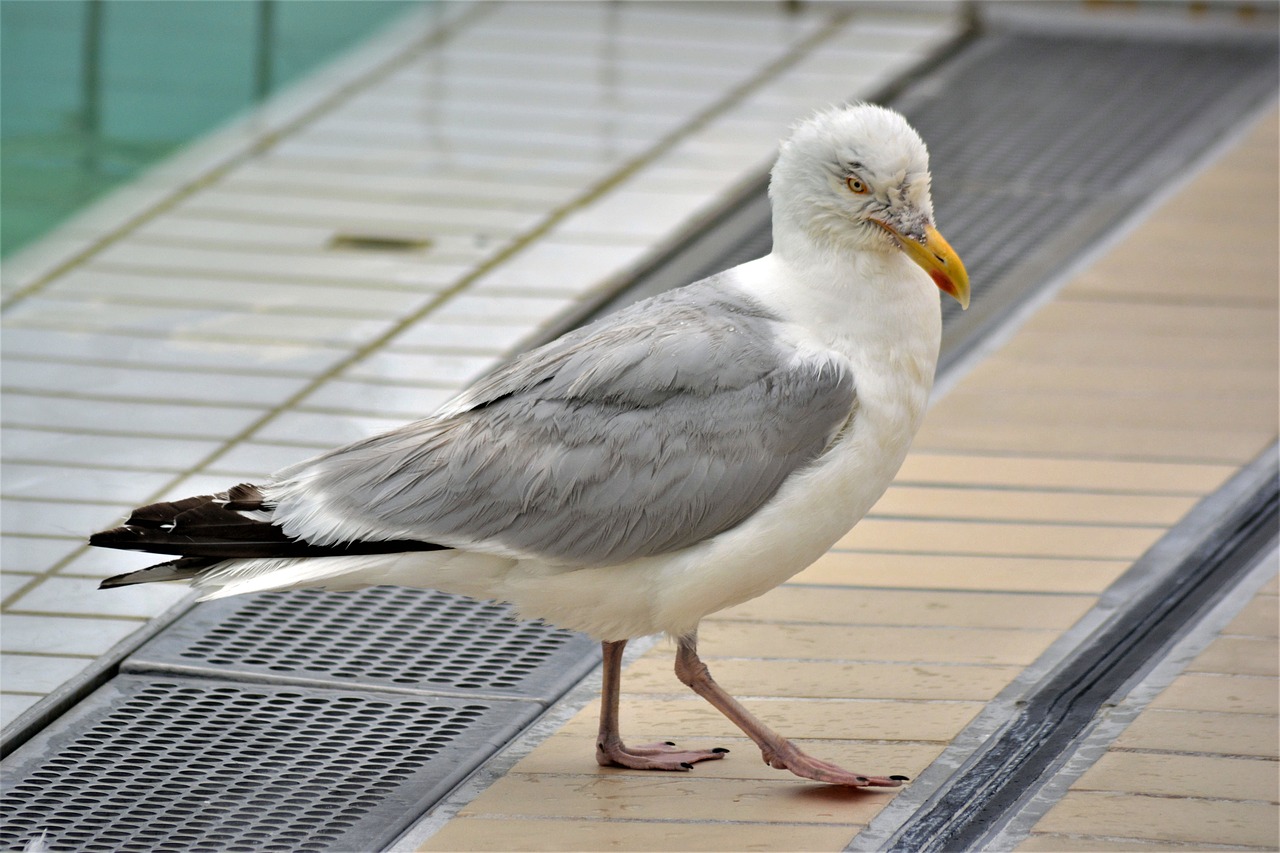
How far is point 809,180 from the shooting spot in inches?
137

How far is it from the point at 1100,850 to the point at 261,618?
6.49ft

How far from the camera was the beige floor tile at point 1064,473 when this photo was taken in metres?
4.86

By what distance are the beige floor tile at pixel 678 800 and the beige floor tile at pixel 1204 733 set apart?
1.79 ft

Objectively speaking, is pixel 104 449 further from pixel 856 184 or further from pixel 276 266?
pixel 856 184

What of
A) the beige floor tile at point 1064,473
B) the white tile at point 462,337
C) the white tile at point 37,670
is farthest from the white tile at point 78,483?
the beige floor tile at point 1064,473

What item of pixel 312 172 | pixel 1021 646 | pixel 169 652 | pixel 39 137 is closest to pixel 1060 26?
pixel 312 172

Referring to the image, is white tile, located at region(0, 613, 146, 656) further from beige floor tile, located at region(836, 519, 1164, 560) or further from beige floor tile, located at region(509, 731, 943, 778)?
beige floor tile, located at region(836, 519, 1164, 560)

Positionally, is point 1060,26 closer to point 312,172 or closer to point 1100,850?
point 312,172

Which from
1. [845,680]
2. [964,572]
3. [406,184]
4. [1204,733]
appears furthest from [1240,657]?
[406,184]

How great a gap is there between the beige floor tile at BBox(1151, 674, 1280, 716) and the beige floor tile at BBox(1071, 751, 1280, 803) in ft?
0.70

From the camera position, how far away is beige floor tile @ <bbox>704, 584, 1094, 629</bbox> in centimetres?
425

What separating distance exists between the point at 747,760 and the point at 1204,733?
85 centimetres

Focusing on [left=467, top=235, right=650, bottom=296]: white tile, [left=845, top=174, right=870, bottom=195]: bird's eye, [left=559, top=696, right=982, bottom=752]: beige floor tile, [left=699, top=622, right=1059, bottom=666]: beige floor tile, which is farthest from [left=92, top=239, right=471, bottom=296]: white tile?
[left=845, top=174, right=870, bottom=195]: bird's eye

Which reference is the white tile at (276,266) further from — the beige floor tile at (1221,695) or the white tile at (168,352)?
the beige floor tile at (1221,695)
